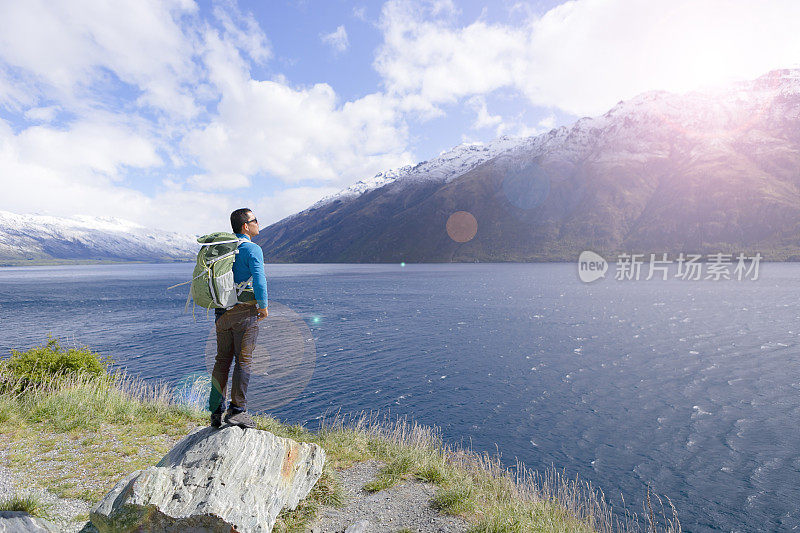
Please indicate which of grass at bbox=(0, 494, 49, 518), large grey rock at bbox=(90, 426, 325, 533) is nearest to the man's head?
large grey rock at bbox=(90, 426, 325, 533)

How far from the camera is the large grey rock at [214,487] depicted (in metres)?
6.05

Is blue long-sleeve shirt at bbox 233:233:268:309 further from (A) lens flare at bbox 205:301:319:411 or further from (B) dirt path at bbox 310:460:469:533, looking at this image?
(A) lens flare at bbox 205:301:319:411

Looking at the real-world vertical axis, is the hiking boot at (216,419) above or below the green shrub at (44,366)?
above

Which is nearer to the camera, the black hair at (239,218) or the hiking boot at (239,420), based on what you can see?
the black hair at (239,218)

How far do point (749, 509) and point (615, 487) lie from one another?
4186mm

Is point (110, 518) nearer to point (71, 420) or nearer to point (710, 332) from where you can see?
point (71, 420)

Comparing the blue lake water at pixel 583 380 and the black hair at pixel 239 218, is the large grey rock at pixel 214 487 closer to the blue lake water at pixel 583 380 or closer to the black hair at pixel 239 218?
the black hair at pixel 239 218

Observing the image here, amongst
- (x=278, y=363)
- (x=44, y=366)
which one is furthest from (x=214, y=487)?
(x=278, y=363)

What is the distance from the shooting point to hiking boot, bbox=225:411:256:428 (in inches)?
314

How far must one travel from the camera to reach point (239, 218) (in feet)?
25.6

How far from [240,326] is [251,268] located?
1.24 meters

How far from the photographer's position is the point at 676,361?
31188 millimetres

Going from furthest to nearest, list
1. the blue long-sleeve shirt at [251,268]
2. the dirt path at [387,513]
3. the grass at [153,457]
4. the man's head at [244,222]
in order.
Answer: the grass at [153,457] → the man's head at [244,222] → the dirt path at [387,513] → the blue long-sleeve shirt at [251,268]

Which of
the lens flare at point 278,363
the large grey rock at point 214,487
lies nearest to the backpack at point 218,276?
the large grey rock at point 214,487
